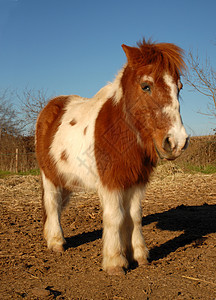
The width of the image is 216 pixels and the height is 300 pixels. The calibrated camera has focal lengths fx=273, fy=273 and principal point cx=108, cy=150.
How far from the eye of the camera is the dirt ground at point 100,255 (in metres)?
2.48

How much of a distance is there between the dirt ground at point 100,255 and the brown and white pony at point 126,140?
32 centimetres

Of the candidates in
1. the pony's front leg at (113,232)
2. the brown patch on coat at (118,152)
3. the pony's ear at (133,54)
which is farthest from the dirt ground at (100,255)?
the pony's ear at (133,54)

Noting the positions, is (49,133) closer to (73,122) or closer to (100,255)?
(73,122)

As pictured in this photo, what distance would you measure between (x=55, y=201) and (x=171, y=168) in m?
6.78

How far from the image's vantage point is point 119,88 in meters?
2.92

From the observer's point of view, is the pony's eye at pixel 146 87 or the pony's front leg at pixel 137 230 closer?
the pony's eye at pixel 146 87

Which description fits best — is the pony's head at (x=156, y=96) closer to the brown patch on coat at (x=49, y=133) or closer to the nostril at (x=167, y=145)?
the nostril at (x=167, y=145)

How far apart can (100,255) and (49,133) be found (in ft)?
5.98

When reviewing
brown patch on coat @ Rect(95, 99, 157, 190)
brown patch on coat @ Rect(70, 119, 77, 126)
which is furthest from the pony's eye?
brown patch on coat @ Rect(70, 119, 77, 126)

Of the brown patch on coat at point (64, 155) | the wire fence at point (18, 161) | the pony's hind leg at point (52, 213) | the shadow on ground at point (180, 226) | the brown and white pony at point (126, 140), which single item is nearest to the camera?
the brown and white pony at point (126, 140)

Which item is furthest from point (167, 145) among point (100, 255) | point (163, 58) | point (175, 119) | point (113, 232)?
point (100, 255)

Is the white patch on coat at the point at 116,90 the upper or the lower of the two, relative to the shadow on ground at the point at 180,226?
upper

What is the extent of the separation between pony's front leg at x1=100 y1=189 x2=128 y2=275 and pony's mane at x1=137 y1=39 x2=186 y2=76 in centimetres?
131

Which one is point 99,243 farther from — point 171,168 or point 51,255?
point 171,168
